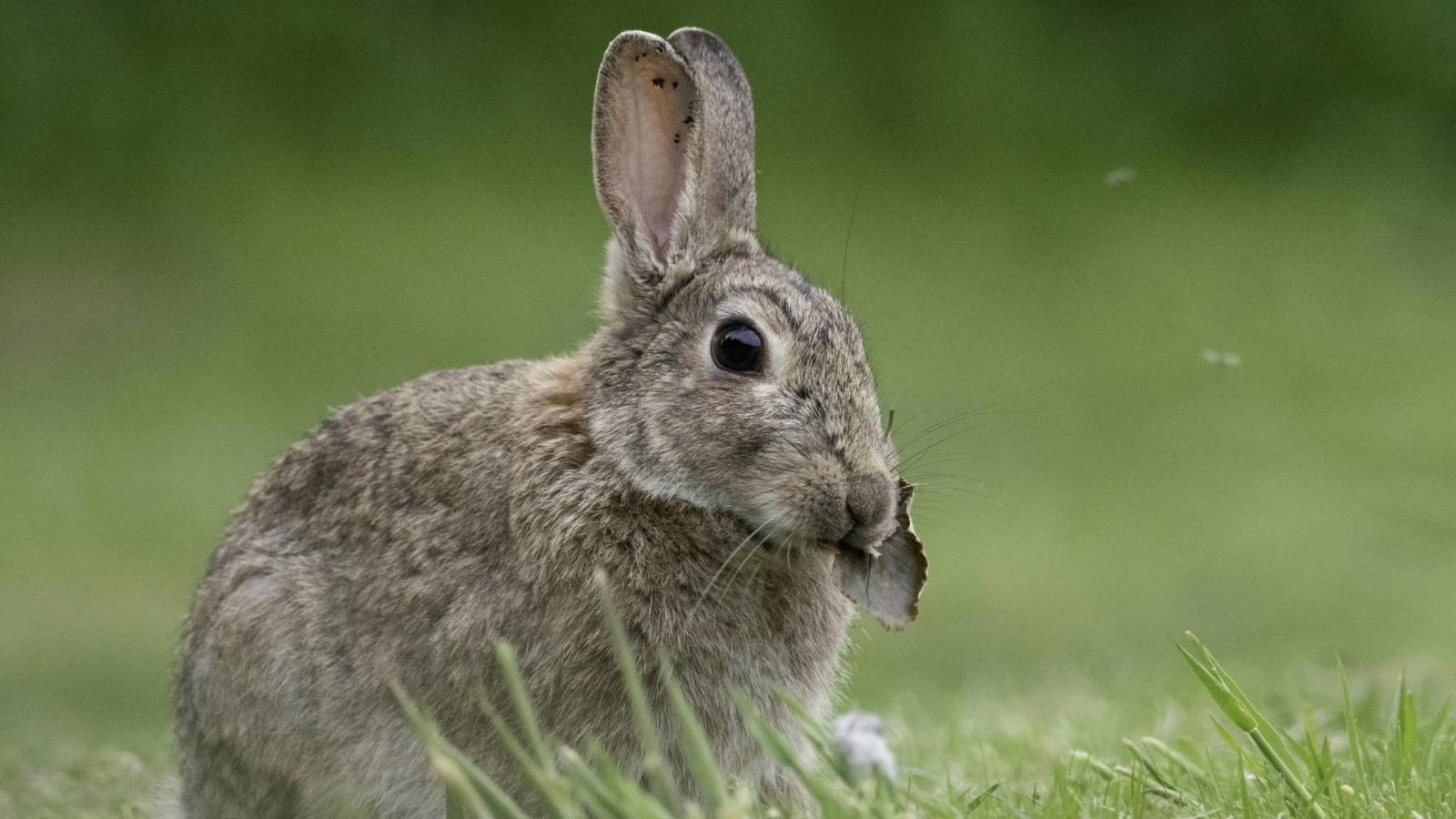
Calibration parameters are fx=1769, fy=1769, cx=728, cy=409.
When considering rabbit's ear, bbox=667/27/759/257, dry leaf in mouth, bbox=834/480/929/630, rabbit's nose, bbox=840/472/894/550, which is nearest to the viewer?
rabbit's nose, bbox=840/472/894/550

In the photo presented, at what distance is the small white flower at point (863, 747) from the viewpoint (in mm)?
2420

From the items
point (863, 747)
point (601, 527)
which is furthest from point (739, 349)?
point (863, 747)

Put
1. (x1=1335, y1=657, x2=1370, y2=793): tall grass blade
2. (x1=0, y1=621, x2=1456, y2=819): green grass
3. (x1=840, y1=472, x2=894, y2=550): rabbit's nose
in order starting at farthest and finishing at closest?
(x1=840, y1=472, x2=894, y2=550): rabbit's nose < (x1=1335, y1=657, x2=1370, y2=793): tall grass blade < (x1=0, y1=621, x2=1456, y2=819): green grass

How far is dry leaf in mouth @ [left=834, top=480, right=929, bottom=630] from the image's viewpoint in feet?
11.9

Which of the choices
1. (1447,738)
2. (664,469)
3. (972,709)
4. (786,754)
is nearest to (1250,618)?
(972,709)

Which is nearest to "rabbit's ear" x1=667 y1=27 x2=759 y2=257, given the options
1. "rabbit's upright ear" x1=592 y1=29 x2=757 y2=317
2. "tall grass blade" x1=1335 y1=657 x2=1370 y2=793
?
"rabbit's upright ear" x1=592 y1=29 x2=757 y2=317

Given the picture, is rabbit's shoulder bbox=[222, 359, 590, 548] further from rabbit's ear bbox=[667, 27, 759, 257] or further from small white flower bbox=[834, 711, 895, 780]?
small white flower bbox=[834, 711, 895, 780]

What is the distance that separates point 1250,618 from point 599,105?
5.04 meters

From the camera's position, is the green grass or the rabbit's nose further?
the rabbit's nose

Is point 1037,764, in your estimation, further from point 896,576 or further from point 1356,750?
point 1356,750

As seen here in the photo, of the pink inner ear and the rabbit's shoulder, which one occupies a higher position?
the pink inner ear

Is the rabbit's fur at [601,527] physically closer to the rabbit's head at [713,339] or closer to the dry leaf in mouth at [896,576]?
the rabbit's head at [713,339]

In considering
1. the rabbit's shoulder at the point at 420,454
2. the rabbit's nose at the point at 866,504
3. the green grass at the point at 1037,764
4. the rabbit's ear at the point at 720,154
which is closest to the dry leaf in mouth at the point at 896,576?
the rabbit's nose at the point at 866,504

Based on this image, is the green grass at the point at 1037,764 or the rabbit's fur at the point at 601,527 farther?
the rabbit's fur at the point at 601,527
